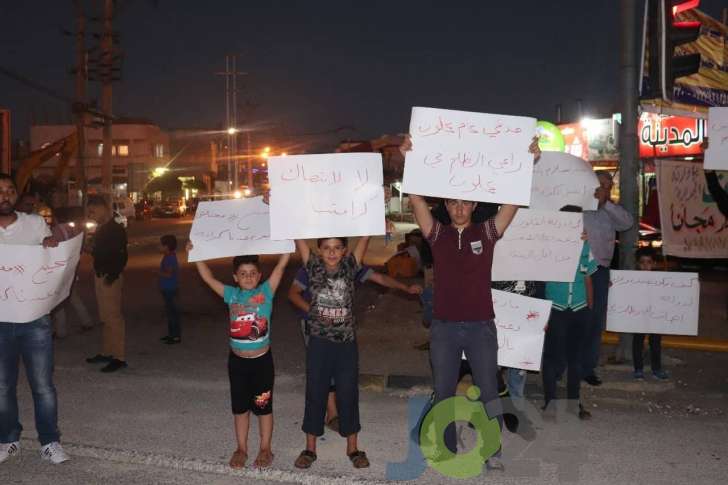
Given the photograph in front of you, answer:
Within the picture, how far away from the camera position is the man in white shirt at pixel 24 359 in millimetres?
5016

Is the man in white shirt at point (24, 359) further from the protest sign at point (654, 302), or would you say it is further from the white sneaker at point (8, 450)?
the protest sign at point (654, 302)

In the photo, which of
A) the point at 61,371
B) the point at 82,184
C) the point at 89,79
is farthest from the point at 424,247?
the point at 89,79

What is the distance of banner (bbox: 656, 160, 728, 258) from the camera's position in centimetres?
775

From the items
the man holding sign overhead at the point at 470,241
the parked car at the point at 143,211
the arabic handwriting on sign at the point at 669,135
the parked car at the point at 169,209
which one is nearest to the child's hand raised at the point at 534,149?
the man holding sign overhead at the point at 470,241

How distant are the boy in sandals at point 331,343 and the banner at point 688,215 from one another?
420 cm

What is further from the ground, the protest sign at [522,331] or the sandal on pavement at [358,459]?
the protest sign at [522,331]

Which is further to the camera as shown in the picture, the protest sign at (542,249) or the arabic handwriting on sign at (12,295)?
the protest sign at (542,249)

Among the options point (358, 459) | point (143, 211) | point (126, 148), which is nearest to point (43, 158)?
point (358, 459)

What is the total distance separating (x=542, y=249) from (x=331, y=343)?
6.49ft

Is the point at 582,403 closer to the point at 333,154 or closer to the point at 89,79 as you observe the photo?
the point at 333,154

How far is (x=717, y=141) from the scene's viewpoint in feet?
21.2

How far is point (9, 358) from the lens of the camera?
16.5 ft

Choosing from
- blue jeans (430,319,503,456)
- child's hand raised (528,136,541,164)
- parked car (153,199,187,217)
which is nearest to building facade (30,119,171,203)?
parked car (153,199,187,217)

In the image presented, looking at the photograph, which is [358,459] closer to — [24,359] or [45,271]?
[24,359]
